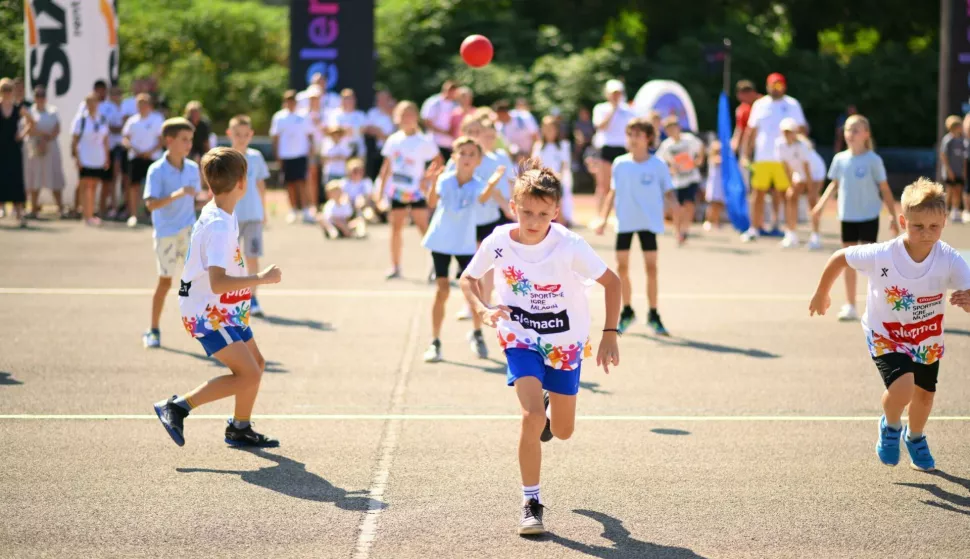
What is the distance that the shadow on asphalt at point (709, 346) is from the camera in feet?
35.2

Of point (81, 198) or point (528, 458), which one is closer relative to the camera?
point (528, 458)

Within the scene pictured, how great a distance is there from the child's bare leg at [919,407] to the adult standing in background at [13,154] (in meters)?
15.8

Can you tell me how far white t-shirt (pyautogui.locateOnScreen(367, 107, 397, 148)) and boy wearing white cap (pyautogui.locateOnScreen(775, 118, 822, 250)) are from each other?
292 inches

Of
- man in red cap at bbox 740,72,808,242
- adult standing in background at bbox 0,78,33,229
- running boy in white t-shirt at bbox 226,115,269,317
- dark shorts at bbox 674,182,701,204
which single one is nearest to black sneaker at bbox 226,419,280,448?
running boy in white t-shirt at bbox 226,115,269,317

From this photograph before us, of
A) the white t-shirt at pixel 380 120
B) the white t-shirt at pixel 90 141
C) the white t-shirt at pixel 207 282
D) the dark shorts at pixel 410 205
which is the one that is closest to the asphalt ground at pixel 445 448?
the white t-shirt at pixel 207 282

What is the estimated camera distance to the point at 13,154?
783 inches

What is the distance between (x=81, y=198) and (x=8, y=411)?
533 inches

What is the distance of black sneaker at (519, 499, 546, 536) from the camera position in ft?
19.3

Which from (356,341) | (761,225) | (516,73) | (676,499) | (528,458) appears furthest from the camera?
(516,73)

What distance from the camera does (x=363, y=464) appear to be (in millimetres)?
7160

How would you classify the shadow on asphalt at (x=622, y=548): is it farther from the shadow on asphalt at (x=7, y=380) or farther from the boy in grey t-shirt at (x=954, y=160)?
the boy in grey t-shirt at (x=954, y=160)

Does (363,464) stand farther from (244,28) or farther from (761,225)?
(244,28)

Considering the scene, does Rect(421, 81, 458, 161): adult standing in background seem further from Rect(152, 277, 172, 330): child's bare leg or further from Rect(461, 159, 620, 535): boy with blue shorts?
Rect(461, 159, 620, 535): boy with blue shorts

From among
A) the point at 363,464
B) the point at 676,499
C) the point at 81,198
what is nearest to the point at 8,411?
the point at 363,464
